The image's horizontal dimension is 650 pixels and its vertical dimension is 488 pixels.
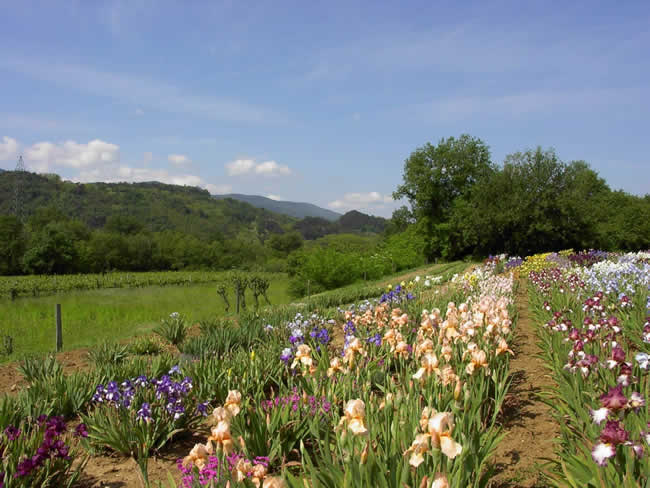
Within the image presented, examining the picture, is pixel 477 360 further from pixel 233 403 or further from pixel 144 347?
pixel 144 347

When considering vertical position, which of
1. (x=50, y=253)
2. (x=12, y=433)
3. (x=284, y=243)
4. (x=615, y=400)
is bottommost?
(x=12, y=433)

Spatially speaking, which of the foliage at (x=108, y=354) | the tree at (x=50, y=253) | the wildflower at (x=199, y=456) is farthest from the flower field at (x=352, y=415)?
the tree at (x=50, y=253)

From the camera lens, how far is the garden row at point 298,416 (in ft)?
6.67

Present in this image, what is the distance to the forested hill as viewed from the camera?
92.9m

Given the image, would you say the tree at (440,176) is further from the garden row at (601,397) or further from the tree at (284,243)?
the tree at (284,243)

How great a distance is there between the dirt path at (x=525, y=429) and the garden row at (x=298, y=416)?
188 millimetres

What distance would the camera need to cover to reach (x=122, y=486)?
3.08 metres

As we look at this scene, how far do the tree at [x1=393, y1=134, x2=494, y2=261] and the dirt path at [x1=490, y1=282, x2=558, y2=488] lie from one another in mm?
31603

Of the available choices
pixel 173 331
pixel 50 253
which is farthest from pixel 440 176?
pixel 50 253

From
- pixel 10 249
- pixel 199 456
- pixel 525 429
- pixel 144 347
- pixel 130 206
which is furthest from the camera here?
pixel 130 206

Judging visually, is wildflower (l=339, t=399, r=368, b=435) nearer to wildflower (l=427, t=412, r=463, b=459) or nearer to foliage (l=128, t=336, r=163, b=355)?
Result: wildflower (l=427, t=412, r=463, b=459)

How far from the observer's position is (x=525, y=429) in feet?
11.3

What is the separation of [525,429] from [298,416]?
6.22 feet

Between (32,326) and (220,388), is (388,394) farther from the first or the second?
(32,326)
